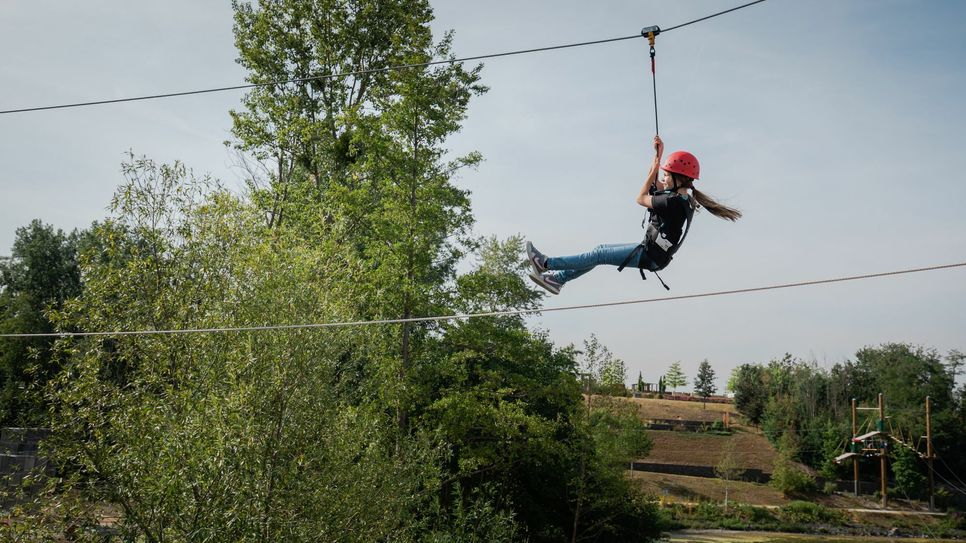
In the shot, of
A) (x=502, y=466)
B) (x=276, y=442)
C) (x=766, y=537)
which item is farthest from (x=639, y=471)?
(x=276, y=442)

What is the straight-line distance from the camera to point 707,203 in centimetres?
738

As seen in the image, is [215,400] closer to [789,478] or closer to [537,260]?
[537,260]

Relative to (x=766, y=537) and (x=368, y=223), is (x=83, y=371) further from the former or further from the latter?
(x=766, y=537)

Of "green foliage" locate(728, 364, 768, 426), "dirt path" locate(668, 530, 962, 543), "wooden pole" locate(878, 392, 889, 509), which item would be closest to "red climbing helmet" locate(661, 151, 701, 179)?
"dirt path" locate(668, 530, 962, 543)

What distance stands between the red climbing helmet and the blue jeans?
836 mm

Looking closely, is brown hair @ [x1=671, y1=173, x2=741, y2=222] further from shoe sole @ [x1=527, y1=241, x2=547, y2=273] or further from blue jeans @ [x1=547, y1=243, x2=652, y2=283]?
shoe sole @ [x1=527, y1=241, x2=547, y2=273]

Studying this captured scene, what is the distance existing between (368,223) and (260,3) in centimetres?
888

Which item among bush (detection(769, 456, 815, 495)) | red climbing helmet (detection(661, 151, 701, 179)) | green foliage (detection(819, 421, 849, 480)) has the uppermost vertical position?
red climbing helmet (detection(661, 151, 701, 179))

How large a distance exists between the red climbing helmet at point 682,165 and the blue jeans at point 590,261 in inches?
32.9

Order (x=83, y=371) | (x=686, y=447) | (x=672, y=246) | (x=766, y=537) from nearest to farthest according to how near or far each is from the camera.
A: (x=672, y=246)
(x=83, y=371)
(x=766, y=537)
(x=686, y=447)

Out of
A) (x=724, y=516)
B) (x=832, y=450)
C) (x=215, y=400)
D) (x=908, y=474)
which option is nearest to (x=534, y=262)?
(x=215, y=400)

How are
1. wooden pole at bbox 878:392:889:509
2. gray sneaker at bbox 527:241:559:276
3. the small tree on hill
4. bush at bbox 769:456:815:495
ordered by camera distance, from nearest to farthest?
gray sneaker at bbox 527:241:559:276, wooden pole at bbox 878:392:889:509, the small tree on hill, bush at bbox 769:456:815:495

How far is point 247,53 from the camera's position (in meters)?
24.7

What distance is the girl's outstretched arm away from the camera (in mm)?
7188
